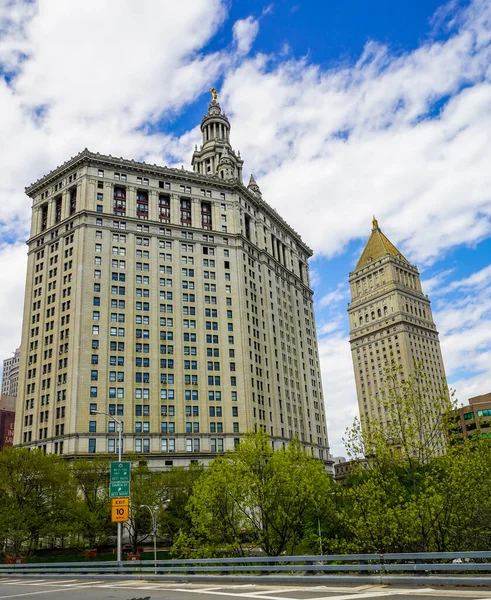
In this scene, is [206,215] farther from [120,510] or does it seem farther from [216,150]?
[120,510]

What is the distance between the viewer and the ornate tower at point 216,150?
12294cm

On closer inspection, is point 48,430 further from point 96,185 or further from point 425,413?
point 425,413

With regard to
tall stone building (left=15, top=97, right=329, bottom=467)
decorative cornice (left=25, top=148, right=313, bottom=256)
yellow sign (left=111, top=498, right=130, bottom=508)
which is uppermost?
decorative cornice (left=25, top=148, right=313, bottom=256)

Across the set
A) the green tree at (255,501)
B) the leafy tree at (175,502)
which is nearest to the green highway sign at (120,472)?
the green tree at (255,501)

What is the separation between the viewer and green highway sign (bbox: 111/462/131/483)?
1296 inches

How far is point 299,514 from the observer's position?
116 ft

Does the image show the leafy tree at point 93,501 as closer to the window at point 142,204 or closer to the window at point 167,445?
the window at point 167,445

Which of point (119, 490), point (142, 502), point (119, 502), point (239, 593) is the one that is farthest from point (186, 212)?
point (239, 593)

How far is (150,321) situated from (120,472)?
59.9m

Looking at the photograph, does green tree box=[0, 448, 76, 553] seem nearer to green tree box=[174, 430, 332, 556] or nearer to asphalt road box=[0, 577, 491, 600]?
green tree box=[174, 430, 332, 556]

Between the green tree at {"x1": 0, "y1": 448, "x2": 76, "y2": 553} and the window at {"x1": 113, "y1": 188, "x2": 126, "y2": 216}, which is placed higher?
the window at {"x1": 113, "y1": 188, "x2": 126, "y2": 216}

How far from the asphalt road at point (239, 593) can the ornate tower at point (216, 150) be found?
103m

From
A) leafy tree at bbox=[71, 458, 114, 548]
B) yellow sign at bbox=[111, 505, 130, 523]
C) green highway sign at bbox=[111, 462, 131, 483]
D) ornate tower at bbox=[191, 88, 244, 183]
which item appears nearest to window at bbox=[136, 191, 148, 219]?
ornate tower at bbox=[191, 88, 244, 183]

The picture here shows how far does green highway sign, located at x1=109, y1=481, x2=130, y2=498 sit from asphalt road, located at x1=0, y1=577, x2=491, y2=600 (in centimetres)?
479
